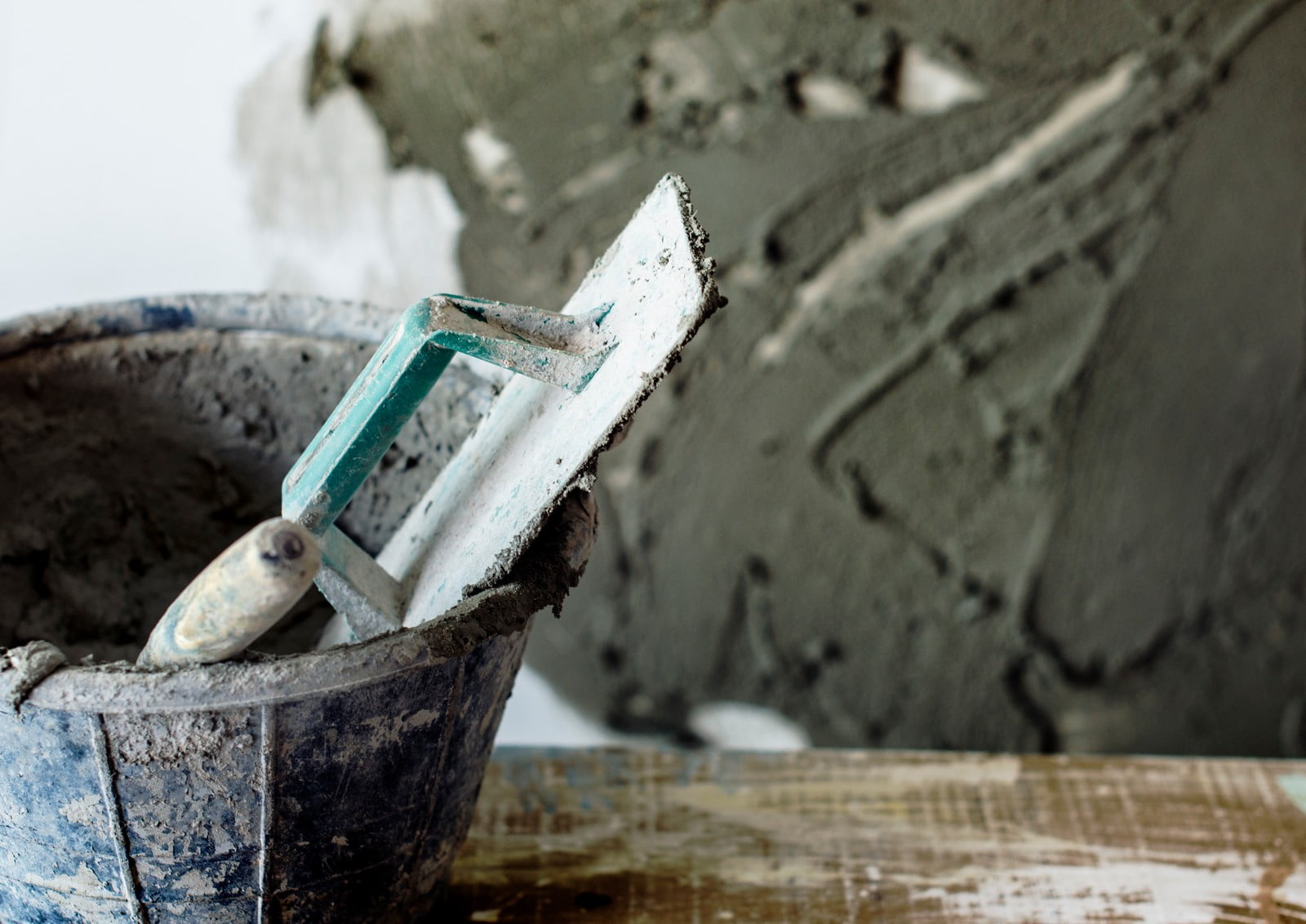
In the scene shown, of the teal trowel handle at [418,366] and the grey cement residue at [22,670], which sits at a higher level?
the teal trowel handle at [418,366]

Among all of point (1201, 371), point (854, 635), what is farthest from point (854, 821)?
point (1201, 371)

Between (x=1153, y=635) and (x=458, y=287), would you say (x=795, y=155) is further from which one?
(x=1153, y=635)

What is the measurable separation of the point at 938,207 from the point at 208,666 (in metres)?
1.11

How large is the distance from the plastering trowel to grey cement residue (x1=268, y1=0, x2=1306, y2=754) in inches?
25.7

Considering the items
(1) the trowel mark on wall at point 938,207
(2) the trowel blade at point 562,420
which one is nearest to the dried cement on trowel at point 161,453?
(2) the trowel blade at point 562,420

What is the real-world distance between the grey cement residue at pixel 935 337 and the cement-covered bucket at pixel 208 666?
1.68 feet

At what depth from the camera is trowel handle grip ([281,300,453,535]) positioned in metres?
0.82

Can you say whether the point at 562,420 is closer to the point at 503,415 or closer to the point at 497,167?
the point at 503,415

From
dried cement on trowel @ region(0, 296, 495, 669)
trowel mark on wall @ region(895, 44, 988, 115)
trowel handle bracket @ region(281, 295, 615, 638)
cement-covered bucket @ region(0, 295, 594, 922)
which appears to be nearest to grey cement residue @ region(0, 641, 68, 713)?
cement-covered bucket @ region(0, 295, 594, 922)

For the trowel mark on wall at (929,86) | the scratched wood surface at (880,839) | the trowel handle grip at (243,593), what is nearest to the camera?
the trowel handle grip at (243,593)

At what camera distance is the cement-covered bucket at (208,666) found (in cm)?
73

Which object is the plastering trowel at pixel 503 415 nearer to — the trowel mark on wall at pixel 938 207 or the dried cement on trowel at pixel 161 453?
the dried cement on trowel at pixel 161 453

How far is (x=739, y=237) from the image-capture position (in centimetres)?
151

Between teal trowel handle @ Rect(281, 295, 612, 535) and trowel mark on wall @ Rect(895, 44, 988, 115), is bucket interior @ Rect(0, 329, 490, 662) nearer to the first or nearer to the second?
teal trowel handle @ Rect(281, 295, 612, 535)
